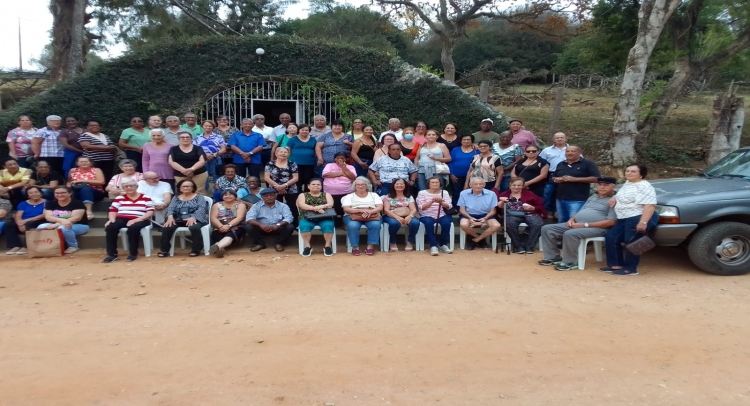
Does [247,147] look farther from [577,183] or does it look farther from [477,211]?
[577,183]

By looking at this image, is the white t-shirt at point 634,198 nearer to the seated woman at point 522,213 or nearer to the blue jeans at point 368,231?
the seated woman at point 522,213

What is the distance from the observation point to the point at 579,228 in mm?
6219

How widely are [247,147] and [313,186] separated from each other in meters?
1.76

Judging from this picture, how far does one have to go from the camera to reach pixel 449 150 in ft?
27.0

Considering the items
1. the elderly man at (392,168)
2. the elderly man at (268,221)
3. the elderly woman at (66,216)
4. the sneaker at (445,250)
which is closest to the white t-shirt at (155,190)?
the elderly woman at (66,216)

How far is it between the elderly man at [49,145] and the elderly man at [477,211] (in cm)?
644

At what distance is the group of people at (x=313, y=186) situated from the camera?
6.80 m

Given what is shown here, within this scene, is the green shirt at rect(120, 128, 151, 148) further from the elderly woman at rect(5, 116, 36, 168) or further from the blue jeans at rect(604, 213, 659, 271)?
the blue jeans at rect(604, 213, 659, 271)

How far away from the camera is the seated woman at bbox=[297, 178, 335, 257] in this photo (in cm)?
683

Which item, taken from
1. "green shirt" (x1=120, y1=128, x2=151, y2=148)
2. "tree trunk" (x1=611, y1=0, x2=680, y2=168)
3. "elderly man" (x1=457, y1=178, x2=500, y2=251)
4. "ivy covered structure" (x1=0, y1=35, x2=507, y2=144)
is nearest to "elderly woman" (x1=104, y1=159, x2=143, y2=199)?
"green shirt" (x1=120, y1=128, x2=151, y2=148)

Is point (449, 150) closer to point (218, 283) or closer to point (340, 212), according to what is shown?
point (340, 212)

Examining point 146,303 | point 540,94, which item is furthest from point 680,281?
point 540,94

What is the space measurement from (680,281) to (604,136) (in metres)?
7.54

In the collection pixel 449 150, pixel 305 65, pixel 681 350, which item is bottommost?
pixel 681 350
